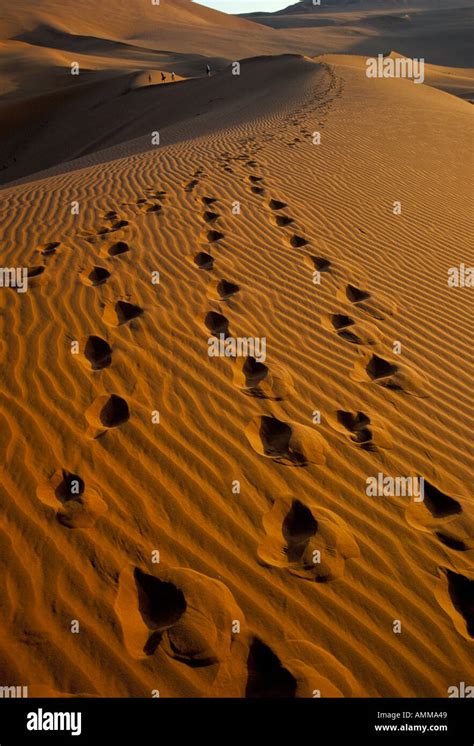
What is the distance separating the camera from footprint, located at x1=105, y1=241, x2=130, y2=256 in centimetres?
486

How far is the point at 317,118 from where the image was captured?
1185cm

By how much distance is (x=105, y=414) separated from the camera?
3.00 metres

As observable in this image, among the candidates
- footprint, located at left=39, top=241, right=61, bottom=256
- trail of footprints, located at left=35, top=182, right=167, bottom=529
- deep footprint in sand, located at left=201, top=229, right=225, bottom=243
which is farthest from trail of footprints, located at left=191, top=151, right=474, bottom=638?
footprint, located at left=39, top=241, right=61, bottom=256

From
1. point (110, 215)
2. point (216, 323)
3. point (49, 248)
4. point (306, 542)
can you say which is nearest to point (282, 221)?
point (110, 215)

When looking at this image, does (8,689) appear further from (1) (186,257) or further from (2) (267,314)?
(1) (186,257)

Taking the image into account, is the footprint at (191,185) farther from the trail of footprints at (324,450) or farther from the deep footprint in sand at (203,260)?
the trail of footprints at (324,450)

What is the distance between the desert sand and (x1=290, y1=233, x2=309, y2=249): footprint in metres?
→ 0.03

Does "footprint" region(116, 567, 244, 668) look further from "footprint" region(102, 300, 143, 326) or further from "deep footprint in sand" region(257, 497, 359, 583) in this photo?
"footprint" region(102, 300, 143, 326)

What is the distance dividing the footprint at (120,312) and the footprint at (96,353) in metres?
0.24

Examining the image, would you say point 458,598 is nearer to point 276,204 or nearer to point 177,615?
point 177,615

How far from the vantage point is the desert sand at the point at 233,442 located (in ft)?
6.57

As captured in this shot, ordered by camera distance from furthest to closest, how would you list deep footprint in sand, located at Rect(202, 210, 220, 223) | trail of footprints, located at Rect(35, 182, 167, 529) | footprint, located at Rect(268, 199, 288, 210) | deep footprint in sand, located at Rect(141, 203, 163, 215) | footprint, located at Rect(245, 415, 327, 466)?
footprint, located at Rect(268, 199, 288, 210), deep footprint in sand, located at Rect(141, 203, 163, 215), deep footprint in sand, located at Rect(202, 210, 220, 223), footprint, located at Rect(245, 415, 327, 466), trail of footprints, located at Rect(35, 182, 167, 529)

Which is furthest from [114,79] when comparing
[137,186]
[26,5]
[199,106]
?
[26,5]
